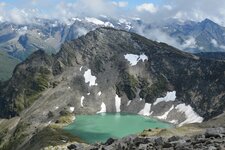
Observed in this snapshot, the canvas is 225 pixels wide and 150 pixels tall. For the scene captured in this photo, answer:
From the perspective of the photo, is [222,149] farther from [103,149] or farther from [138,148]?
[103,149]

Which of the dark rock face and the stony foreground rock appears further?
the dark rock face

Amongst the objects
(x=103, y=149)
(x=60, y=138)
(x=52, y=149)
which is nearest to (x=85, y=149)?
(x=103, y=149)

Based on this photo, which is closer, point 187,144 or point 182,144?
point 187,144

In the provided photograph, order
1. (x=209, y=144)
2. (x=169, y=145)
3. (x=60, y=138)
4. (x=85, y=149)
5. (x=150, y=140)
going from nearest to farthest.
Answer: (x=209, y=144), (x=169, y=145), (x=150, y=140), (x=85, y=149), (x=60, y=138)

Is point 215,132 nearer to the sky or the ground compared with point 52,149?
nearer to the sky

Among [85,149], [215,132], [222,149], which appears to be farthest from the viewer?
[85,149]

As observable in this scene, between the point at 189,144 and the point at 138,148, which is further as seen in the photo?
the point at 138,148

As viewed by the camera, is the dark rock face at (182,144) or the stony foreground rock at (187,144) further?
the dark rock face at (182,144)

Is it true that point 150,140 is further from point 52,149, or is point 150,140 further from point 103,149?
point 52,149

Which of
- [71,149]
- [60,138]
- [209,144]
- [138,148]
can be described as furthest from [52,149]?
[209,144]
